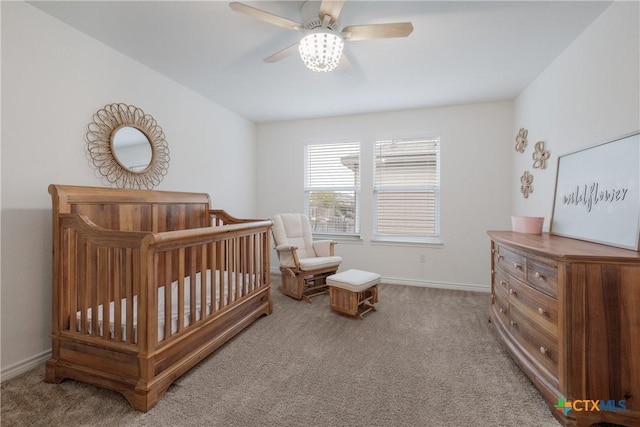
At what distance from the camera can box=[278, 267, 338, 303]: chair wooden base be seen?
3249 millimetres

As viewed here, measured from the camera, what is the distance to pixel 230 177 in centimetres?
392

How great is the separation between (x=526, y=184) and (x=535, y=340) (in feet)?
6.25

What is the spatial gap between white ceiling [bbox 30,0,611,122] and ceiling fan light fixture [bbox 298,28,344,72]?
0.26 m

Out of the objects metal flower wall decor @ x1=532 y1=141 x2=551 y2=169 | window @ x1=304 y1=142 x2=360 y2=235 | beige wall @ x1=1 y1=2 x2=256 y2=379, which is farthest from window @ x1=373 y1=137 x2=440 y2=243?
beige wall @ x1=1 y1=2 x2=256 y2=379

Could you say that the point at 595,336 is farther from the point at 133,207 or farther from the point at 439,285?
the point at 133,207

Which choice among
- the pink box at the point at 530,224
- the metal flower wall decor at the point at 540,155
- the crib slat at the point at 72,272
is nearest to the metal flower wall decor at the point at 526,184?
the metal flower wall decor at the point at 540,155

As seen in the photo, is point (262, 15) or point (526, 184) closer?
point (262, 15)

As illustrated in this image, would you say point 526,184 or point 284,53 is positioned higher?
point 284,53

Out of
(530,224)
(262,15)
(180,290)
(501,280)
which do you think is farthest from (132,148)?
(530,224)

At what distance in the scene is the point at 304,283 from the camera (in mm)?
3330

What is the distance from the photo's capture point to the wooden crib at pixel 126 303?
1524 mm

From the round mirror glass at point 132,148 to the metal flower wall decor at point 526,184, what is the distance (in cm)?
375

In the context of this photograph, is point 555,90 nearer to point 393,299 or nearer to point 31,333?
point 393,299

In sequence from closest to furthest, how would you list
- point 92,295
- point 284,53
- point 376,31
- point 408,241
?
1. point 376,31
2. point 92,295
3. point 284,53
4. point 408,241
